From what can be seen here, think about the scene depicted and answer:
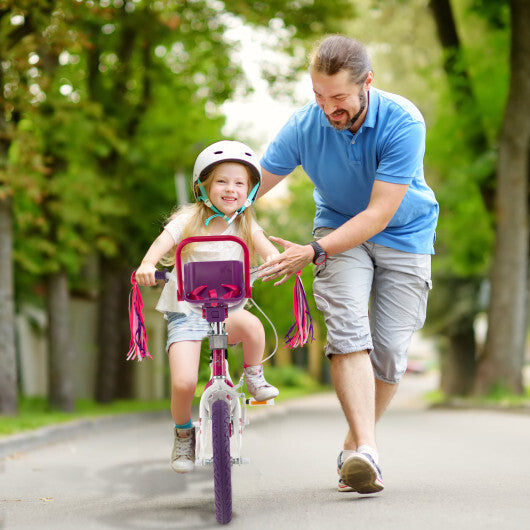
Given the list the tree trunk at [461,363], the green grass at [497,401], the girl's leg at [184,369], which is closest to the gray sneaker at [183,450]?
the girl's leg at [184,369]

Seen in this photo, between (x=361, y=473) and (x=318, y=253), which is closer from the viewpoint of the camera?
(x=361, y=473)

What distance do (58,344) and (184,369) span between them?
11815 mm

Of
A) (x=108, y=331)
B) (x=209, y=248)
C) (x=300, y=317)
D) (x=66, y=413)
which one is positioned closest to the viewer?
(x=209, y=248)

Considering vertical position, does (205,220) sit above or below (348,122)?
below

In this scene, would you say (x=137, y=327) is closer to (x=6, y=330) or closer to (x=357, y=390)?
(x=357, y=390)

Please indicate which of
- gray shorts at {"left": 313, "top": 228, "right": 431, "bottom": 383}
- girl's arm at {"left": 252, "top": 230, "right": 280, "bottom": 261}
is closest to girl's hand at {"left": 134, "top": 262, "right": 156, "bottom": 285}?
girl's arm at {"left": 252, "top": 230, "right": 280, "bottom": 261}

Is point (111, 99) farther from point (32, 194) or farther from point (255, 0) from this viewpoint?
point (32, 194)

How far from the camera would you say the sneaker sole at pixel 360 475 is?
14.6ft

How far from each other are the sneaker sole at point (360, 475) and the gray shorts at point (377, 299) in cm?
63

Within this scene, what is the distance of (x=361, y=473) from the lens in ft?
14.7

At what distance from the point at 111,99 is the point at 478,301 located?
1307 centimetres

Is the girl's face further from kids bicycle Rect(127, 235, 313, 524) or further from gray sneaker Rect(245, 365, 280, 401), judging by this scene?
gray sneaker Rect(245, 365, 280, 401)

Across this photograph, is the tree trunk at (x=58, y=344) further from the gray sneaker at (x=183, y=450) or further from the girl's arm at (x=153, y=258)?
the girl's arm at (x=153, y=258)

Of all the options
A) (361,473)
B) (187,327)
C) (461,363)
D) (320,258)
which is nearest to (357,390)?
(361,473)
